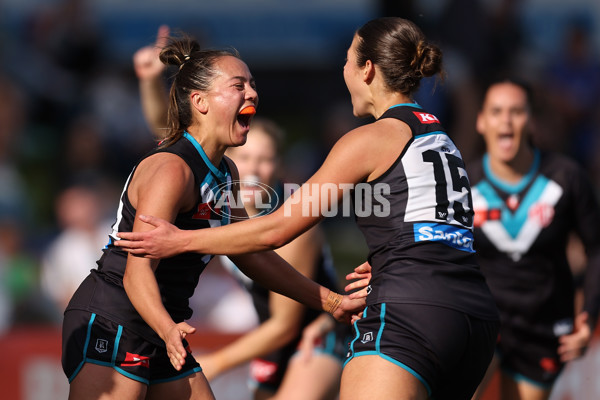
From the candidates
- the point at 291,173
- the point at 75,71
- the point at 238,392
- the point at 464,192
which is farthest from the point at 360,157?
the point at 75,71

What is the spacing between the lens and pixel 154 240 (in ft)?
12.1

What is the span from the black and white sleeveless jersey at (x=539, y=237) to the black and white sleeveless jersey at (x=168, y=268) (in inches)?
83.4

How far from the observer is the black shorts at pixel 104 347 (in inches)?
154

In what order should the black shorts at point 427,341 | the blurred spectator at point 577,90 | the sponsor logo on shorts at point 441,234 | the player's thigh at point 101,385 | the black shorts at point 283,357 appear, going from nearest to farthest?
the black shorts at point 427,341, the sponsor logo on shorts at point 441,234, the player's thigh at point 101,385, the black shorts at point 283,357, the blurred spectator at point 577,90

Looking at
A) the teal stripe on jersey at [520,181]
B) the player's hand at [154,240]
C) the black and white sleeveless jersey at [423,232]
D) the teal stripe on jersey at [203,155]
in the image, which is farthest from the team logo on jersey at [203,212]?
the teal stripe on jersey at [520,181]

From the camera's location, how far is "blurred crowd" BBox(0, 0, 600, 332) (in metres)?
9.20

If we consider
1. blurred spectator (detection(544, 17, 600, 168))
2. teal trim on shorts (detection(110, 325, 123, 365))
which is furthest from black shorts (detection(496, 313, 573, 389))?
blurred spectator (detection(544, 17, 600, 168))

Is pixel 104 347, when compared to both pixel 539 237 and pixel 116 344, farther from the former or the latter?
pixel 539 237

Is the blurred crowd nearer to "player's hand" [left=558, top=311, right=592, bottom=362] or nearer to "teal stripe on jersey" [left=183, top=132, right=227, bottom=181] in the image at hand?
"player's hand" [left=558, top=311, right=592, bottom=362]

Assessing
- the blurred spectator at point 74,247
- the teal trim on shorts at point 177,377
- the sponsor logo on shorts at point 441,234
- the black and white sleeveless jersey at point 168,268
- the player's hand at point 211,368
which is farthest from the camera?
the blurred spectator at point 74,247

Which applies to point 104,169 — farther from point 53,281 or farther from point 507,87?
point 507,87

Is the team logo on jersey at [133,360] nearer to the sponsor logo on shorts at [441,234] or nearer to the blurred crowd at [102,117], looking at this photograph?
the sponsor logo on shorts at [441,234]

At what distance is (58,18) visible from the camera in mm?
11727

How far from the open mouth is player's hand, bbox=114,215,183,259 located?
0.73 metres
